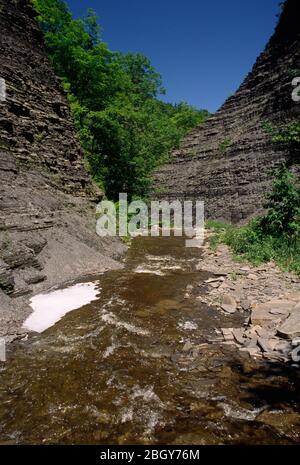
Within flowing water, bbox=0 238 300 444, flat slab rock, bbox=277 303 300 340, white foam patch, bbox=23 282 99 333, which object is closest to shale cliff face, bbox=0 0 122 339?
white foam patch, bbox=23 282 99 333

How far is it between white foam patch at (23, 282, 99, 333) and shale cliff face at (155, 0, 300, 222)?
52.0 ft

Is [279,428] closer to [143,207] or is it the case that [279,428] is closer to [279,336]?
[279,336]

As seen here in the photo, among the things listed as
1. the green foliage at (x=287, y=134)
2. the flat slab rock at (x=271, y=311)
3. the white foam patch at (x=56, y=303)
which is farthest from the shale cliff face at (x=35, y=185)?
the green foliage at (x=287, y=134)

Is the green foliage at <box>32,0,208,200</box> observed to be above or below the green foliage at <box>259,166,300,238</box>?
above

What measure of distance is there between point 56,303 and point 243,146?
2207cm

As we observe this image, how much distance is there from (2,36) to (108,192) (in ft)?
37.7

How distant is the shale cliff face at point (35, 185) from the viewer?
7691 millimetres

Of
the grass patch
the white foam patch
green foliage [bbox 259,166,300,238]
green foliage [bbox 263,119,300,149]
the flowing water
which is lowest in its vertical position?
the flowing water

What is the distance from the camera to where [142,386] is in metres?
4.05

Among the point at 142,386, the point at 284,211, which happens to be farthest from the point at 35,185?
the point at 284,211

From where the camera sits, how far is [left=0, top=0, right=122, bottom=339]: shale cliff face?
7.69 metres

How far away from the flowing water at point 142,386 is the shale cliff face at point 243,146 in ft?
55.8

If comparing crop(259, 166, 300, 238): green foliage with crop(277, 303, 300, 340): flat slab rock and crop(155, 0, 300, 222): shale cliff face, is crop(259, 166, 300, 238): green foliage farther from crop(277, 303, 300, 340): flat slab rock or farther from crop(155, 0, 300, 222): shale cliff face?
crop(155, 0, 300, 222): shale cliff face

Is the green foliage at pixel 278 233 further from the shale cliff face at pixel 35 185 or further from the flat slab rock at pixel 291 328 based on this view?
the shale cliff face at pixel 35 185
